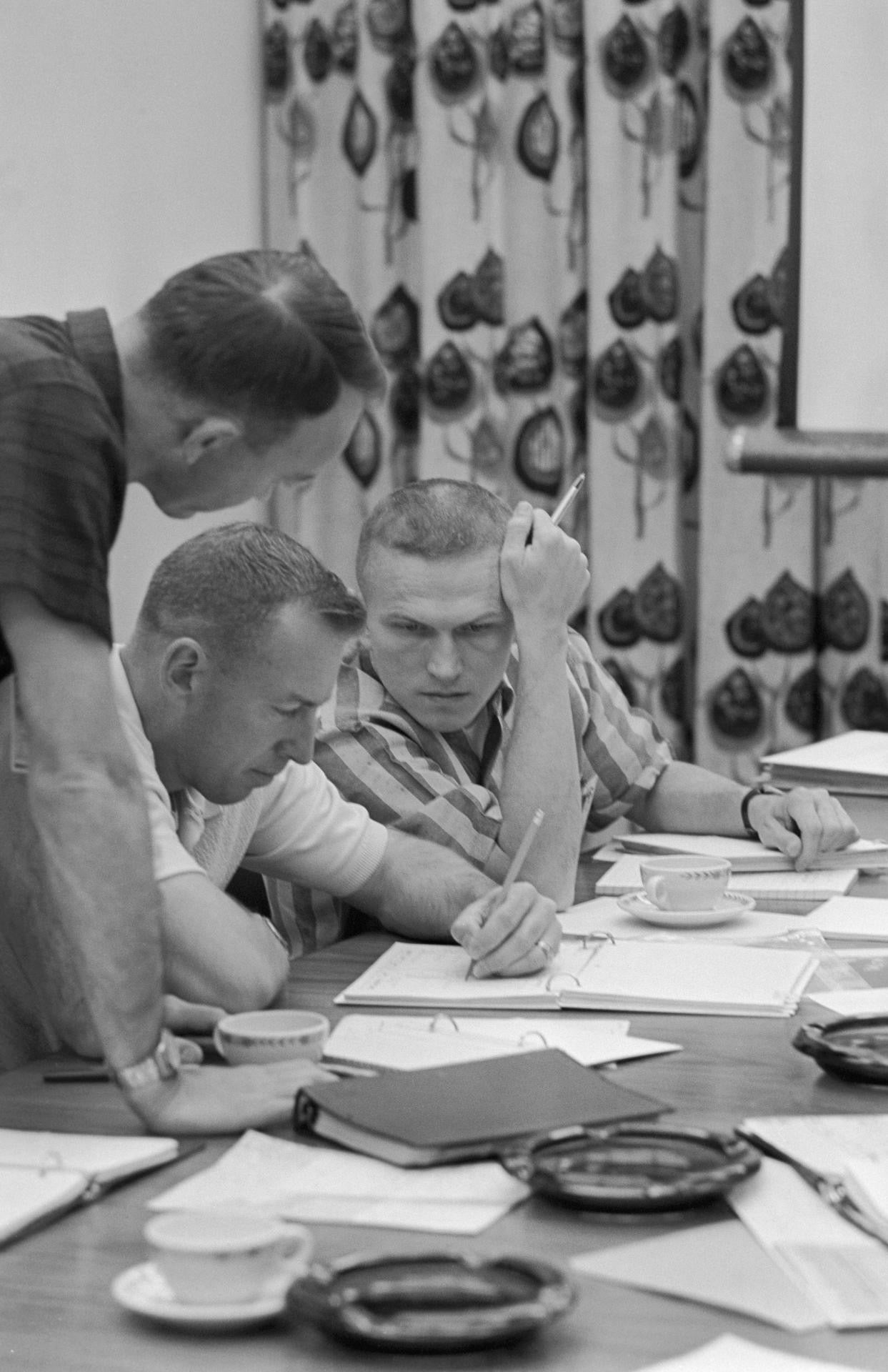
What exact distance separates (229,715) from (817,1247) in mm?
790

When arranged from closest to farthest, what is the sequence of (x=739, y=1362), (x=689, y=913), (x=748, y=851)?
(x=739, y=1362)
(x=689, y=913)
(x=748, y=851)

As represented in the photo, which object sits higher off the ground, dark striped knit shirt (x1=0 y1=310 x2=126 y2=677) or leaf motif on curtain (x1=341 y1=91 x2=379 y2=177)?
leaf motif on curtain (x1=341 y1=91 x2=379 y2=177)

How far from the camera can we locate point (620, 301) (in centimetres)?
331

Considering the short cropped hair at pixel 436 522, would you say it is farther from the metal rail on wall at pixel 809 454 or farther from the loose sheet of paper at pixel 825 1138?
the loose sheet of paper at pixel 825 1138

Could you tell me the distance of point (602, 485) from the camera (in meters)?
3.34

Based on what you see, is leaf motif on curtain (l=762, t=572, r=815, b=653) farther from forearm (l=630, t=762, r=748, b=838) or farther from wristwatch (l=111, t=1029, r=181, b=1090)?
wristwatch (l=111, t=1029, r=181, b=1090)

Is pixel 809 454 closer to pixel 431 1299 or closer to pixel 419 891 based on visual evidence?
pixel 419 891

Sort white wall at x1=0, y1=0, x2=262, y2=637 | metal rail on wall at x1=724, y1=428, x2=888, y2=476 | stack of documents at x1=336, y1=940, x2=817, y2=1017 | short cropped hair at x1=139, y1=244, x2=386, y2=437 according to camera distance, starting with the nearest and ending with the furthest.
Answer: short cropped hair at x1=139, y1=244, x2=386, y2=437 < stack of documents at x1=336, y1=940, x2=817, y2=1017 < metal rail on wall at x1=724, y1=428, x2=888, y2=476 < white wall at x1=0, y1=0, x2=262, y2=637

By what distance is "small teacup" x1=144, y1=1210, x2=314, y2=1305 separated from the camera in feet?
2.87

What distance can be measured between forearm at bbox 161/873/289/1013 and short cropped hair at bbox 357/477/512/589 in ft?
1.93

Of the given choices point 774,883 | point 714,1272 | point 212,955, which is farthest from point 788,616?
point 714,1272

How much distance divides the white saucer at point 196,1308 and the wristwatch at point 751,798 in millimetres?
1441

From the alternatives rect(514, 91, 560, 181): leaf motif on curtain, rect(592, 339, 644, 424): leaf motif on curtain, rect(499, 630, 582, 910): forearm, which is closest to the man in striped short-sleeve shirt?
rect(499, 630, 582, 910): forearm

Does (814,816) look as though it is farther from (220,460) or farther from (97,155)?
(97,155)
